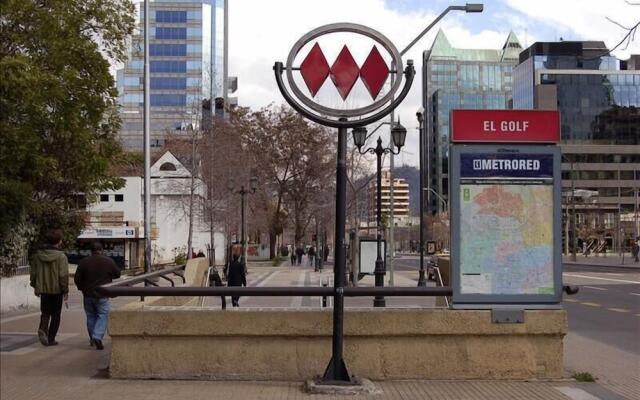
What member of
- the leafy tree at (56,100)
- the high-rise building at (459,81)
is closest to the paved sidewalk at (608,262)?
the high-rise building at (459,81)

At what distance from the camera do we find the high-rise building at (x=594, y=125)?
287ft

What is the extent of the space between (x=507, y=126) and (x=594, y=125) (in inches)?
4316

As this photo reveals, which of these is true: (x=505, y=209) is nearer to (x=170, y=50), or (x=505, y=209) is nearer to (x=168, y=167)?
(x=168, y=167)

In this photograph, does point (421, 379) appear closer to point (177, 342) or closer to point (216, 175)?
point (177, 342)

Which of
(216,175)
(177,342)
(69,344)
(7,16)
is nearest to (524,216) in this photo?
(177,342)

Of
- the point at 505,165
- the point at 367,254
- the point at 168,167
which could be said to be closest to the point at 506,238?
the point at 505,165

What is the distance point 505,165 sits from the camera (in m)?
8.44

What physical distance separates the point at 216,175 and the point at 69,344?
34.6 m

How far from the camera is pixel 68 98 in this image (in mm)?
11188

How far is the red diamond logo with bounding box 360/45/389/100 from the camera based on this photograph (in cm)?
782

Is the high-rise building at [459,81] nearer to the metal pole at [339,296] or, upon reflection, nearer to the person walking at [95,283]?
the person walking at [95,283]

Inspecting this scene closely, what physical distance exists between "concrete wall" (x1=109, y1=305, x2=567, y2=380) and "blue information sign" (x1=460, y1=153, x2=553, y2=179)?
5.32 ft

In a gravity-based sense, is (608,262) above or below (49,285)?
below

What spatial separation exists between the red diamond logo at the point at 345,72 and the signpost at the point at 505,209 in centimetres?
135
